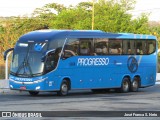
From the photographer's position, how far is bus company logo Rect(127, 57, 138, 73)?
113 feet

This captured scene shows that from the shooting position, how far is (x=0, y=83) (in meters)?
34.3

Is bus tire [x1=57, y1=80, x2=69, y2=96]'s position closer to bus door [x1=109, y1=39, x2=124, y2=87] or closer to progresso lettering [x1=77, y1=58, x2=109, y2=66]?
progresso lettering [x1=77, y1=58, x2=109, y2=66]

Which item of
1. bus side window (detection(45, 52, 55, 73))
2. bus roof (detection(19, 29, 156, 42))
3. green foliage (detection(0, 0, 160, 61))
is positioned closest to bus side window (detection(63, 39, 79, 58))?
bus roof (detection(19, 29, 156, 42))

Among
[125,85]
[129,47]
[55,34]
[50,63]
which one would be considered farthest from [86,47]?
[125,85]

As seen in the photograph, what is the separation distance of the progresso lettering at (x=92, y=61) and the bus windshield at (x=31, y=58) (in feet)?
6.01

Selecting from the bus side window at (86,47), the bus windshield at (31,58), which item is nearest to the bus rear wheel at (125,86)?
the bus side window at (86,47)

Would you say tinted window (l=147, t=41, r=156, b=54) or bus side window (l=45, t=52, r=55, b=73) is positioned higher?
tinted window (l=147, t=41, r=156, b=54)

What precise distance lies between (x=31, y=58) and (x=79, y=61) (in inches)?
109

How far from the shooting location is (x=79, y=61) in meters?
31.1

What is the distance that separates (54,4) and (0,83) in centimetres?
7656

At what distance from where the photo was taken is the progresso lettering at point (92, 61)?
3127cm

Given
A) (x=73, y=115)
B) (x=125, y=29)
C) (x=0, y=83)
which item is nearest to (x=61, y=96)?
(x=0, y=83)

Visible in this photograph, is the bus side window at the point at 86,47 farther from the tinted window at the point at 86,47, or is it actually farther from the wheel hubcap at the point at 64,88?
the wheel hubcap at the point at 64,88

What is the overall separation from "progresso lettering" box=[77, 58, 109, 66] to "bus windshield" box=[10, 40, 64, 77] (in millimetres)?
1831
